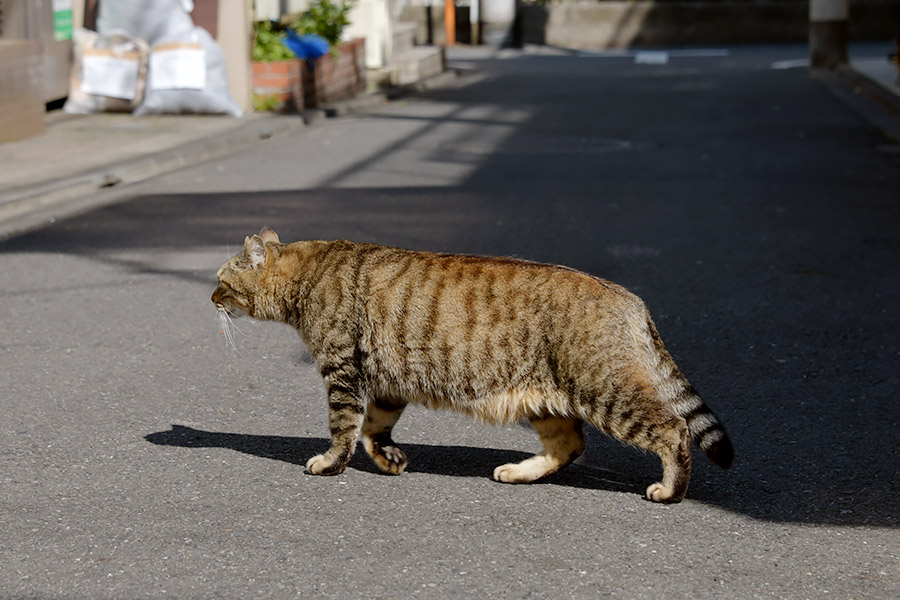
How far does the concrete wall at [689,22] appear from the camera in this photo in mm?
33906

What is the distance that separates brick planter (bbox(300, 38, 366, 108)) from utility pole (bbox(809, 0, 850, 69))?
9.78 meters

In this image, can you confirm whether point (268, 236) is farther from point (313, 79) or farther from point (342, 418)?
point (313, 79)

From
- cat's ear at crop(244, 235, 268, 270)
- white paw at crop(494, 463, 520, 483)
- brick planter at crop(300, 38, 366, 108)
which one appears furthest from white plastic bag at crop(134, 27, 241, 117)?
white paw at crop(494, 463, 520, 483)

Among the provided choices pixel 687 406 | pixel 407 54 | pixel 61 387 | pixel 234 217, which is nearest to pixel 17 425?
pixel 61 387

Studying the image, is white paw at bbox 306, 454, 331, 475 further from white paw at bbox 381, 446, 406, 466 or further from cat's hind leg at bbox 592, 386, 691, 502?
cat's hind leg at bbox 592, 386, 691, 502

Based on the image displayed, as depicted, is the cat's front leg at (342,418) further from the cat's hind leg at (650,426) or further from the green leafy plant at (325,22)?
the green leafy plant at (325,22)

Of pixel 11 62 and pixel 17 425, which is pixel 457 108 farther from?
pixel 17 425

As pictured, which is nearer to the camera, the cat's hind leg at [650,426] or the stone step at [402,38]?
the cat's hind leg at [650,426]

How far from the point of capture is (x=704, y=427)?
3.96 meters

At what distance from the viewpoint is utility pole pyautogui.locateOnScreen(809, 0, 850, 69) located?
23.5 m

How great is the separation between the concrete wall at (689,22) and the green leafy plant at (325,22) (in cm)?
1710

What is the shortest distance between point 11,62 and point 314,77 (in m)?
5.03

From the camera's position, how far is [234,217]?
928cm

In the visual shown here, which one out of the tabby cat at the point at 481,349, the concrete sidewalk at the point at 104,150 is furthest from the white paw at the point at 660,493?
the concrete sidewalk at the point at 104,150
